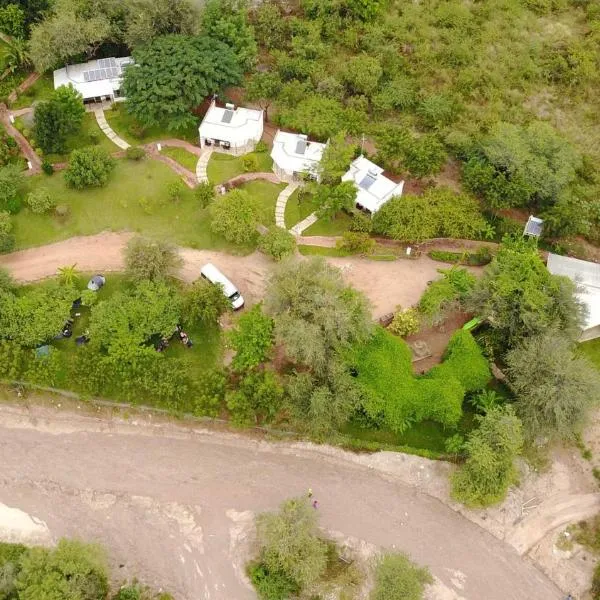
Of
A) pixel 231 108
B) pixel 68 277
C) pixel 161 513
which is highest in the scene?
pixel 231 108

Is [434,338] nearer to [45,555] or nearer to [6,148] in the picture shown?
[45,555]

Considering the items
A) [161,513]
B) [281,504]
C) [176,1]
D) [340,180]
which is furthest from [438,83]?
[161,513]

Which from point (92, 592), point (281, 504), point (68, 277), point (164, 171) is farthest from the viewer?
point (164, 171)

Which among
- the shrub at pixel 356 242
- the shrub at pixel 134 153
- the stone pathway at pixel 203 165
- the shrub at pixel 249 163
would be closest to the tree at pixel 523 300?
the shrub at pixel 356 242

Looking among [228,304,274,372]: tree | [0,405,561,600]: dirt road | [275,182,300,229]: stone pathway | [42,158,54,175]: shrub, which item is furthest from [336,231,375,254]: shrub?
[42,158,54,175]: shrub

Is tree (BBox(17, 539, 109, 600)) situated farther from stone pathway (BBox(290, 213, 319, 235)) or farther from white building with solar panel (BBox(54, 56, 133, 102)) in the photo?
white building with solar panel (BBox(54, 56, 133, 102))

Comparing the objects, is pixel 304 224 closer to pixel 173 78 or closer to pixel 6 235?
pixel 173 78
